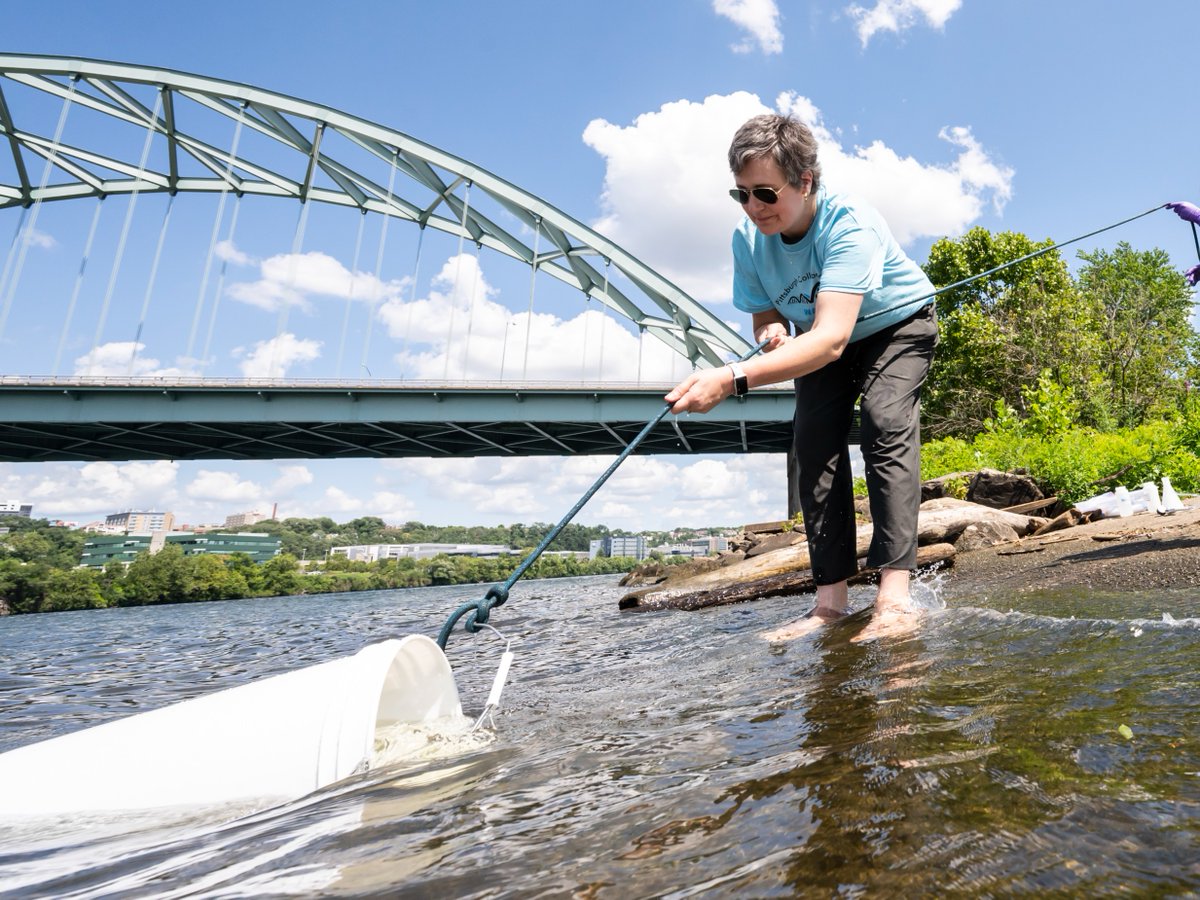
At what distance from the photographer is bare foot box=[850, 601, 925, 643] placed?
2758 millimetres

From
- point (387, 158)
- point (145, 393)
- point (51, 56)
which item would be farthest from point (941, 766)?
point (51, 56)

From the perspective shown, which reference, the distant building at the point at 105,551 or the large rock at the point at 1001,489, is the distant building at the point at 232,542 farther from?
the large rock at the point at 1001,489

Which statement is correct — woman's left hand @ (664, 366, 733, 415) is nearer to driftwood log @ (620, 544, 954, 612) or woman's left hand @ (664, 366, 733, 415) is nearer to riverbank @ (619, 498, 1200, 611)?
riverbank @ (619, 498, 1200, 611)

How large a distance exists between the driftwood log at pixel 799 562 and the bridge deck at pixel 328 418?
16.3 m

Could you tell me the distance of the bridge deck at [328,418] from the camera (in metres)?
26.3

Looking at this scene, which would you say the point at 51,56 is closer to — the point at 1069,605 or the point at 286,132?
the point at 286,132

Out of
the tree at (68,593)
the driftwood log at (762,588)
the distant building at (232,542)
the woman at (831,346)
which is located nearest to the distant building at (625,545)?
the distant building at (232,542)

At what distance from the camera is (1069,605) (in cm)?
313

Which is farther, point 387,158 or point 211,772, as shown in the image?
point 387,158

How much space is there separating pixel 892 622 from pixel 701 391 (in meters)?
1.27

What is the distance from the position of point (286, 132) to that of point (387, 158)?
16.0ft

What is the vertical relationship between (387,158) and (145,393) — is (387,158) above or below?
above

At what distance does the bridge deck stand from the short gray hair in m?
21.0

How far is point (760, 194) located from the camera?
277 cm
